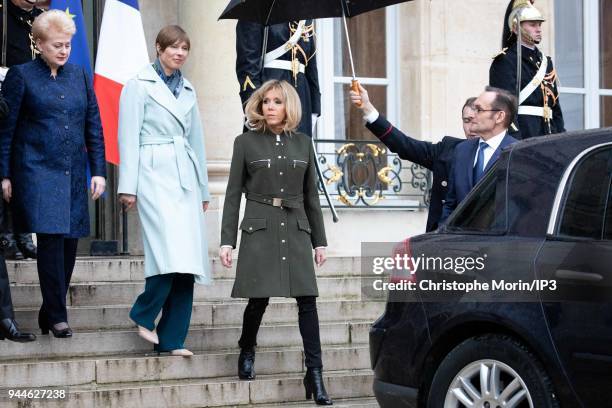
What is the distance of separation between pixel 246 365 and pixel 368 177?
4424mm

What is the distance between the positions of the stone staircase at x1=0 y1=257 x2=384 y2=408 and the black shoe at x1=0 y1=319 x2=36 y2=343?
7 centimetres

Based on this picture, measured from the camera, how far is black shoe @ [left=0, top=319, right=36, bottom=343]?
8422mm

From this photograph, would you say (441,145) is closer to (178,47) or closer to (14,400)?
(178,47)

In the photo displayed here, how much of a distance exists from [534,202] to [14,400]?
3174 millimetres

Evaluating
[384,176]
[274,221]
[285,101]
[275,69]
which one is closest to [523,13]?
[275,69]

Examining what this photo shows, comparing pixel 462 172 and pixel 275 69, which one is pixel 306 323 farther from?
pixel 275 69

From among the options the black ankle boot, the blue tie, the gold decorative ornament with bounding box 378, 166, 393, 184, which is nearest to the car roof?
the blue tie

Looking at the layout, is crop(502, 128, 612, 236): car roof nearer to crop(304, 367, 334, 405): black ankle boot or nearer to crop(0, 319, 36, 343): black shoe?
crop(304, 367, 334, 405): black ankle boot

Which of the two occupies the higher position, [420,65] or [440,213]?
[420,65]

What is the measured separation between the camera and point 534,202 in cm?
670

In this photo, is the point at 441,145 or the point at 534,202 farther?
the point at 441,145

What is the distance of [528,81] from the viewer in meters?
11.2

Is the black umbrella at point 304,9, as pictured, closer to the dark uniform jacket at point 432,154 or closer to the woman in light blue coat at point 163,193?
the woman in light blue coat at point 163,193

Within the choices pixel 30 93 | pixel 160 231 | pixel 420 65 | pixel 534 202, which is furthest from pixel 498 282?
pixel 420 65
